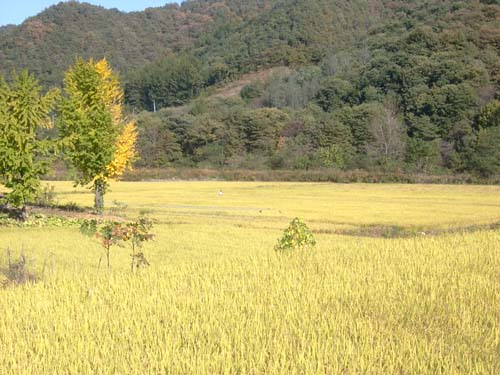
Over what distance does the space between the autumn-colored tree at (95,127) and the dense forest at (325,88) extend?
39462 millimetres

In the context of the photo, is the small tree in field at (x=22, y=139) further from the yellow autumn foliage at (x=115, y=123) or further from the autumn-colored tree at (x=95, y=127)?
the yellow autumn foliage at (x=115, y=123)

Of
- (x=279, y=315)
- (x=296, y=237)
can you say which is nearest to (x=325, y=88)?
(x=296, y=237)

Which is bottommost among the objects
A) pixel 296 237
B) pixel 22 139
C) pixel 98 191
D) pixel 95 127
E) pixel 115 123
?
pixel 296 237

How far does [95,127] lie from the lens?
2919 cm

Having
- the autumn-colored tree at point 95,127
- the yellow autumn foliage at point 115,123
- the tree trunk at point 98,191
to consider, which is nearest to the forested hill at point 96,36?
the yellow autumn foliage at point 115,123

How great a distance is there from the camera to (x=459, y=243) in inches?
419

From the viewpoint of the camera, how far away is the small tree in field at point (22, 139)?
23.5 meters

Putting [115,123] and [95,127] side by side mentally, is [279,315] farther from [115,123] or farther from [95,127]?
[115,123]

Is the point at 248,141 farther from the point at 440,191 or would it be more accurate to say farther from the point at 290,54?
the point at 290,54

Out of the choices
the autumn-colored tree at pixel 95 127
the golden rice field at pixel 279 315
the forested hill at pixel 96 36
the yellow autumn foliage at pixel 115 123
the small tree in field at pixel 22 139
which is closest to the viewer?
the golden rice field at pixel 279 315

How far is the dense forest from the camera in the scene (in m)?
73.2

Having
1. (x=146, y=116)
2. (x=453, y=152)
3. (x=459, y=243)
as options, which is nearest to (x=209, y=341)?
(x=459, y=243)

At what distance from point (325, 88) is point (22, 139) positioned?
7654 cm

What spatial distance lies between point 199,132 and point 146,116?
32.6 ft
